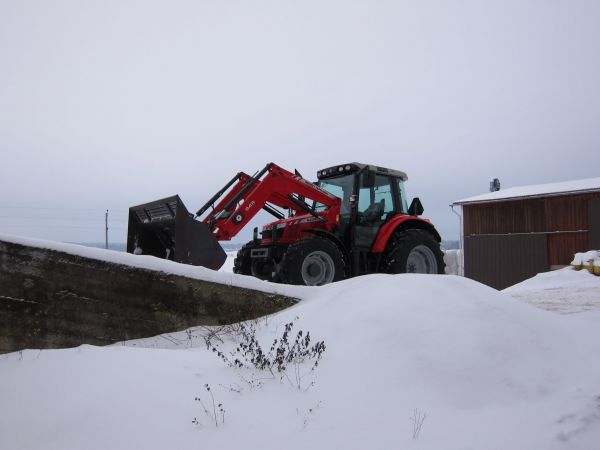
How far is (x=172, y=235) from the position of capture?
6.33 metres

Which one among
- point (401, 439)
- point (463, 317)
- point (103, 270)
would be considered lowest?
point (401, 439)

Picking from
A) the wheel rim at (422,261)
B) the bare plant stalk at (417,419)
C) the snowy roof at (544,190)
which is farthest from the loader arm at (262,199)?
the snowy roof at (544,190)

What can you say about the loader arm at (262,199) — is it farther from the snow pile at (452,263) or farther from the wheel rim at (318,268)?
the snow pile at (452,263)

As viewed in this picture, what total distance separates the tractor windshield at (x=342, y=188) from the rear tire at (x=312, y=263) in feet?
4.30

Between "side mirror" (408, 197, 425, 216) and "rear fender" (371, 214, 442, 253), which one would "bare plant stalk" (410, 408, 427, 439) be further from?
"side mirror" (408, 197, 425, 216)

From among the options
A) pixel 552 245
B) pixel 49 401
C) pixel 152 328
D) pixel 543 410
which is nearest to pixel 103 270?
pixel 152 328

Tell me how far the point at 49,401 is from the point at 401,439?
217 centimetres

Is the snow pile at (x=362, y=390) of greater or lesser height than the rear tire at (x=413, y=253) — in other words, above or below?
below

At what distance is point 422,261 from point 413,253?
0.81 ft

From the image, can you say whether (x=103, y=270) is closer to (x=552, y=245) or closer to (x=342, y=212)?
(x=342, y=212)

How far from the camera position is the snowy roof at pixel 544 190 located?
14791 mm

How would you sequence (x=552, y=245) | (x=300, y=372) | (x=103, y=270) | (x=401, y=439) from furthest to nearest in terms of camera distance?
1. (x=552, y=245)
2. (x=103, y=270)
3. (x=300, y=372)
4. (x=401, y=439)

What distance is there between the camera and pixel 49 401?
278cm

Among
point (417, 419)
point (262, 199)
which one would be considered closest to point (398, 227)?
point (262, 199)
